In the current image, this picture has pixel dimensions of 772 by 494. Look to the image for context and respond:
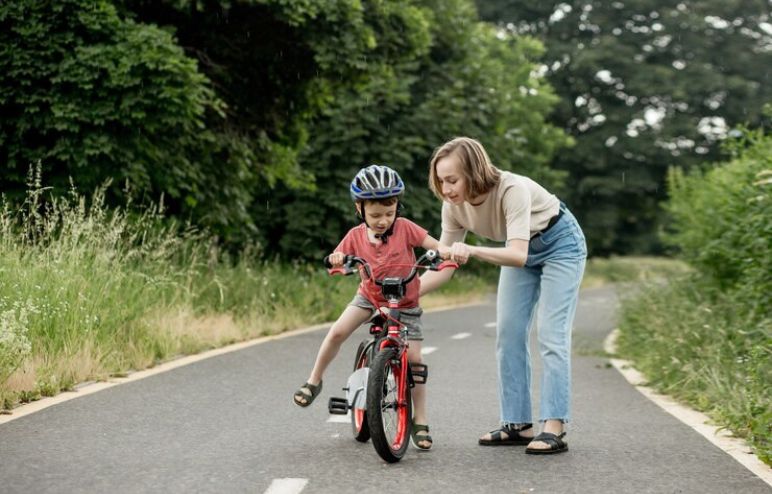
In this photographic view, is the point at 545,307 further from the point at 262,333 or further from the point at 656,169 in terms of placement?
the point at 656,169

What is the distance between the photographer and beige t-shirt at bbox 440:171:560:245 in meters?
6.00

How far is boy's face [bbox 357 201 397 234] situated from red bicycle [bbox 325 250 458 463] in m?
0.23

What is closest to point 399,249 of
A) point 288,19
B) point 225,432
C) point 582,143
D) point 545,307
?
point 545,307

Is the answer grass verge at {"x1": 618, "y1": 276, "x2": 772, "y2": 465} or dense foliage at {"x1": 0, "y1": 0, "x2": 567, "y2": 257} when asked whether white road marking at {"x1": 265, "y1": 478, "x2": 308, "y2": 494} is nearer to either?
grass verge at {"x1": 618, "y1": 276, "x2": 772, "y2": 465}

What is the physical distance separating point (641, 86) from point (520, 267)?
129 feet

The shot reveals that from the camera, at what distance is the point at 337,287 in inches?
705

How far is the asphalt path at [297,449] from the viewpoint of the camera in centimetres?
527

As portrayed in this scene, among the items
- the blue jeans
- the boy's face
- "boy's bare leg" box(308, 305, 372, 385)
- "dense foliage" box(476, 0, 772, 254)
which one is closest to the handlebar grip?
the boy's face

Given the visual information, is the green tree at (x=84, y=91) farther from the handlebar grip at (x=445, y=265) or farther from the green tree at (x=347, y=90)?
the handlebar grip at (x=445, y=265)

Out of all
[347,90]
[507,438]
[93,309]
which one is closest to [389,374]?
[507,438]

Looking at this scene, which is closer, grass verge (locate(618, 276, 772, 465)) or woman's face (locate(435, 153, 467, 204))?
woman's face (locate(435, 153, 467, 204))

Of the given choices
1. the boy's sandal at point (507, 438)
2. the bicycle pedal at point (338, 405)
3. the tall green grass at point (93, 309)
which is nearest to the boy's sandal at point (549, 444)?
the boy's sandal at point (507, 438)

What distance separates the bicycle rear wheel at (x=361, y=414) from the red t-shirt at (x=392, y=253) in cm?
30

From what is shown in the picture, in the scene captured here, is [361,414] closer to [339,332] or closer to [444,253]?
[339,332]
